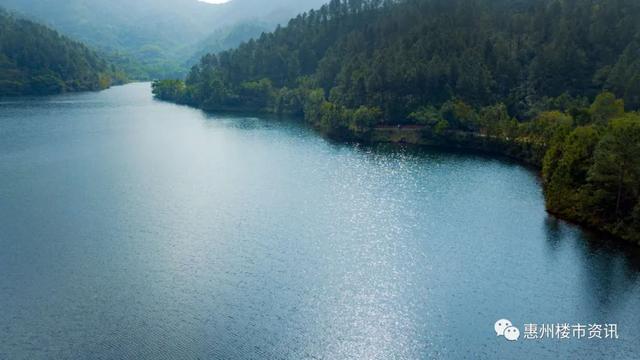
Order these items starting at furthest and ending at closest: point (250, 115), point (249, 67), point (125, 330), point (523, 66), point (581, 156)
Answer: point (249, 67) → point (250, 115) → point (523, 66) → point (581, 156) → point (125, 330)

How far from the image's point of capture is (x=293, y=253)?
52.7 meters

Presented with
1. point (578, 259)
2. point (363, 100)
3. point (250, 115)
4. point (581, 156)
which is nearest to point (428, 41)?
point (363, 100)

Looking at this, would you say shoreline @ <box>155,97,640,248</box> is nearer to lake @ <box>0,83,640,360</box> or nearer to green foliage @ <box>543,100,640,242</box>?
lake @ <box>0,83,640,360</box>

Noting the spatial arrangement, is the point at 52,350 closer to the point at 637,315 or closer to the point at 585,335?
the point at 585,335

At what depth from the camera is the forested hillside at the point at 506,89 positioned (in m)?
59.1

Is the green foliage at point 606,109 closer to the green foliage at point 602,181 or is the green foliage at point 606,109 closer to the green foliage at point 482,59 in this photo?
the green foliage at point 482,59

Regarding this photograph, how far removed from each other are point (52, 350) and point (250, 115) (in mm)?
125559

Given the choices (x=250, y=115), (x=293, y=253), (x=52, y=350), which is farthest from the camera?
(x=250, y=115)

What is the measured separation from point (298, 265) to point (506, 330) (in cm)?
1952

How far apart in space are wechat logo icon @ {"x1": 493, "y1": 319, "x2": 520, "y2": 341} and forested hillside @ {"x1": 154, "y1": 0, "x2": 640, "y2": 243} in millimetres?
21609

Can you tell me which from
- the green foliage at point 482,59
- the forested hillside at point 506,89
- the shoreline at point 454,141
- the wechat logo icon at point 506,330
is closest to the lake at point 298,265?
the wechat logo icon at point 506,330

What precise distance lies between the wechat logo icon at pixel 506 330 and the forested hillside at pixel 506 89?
21609 mm

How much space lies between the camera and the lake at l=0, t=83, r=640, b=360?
1506 inches

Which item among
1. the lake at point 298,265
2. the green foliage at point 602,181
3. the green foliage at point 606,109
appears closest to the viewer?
the lake at point 298,265
